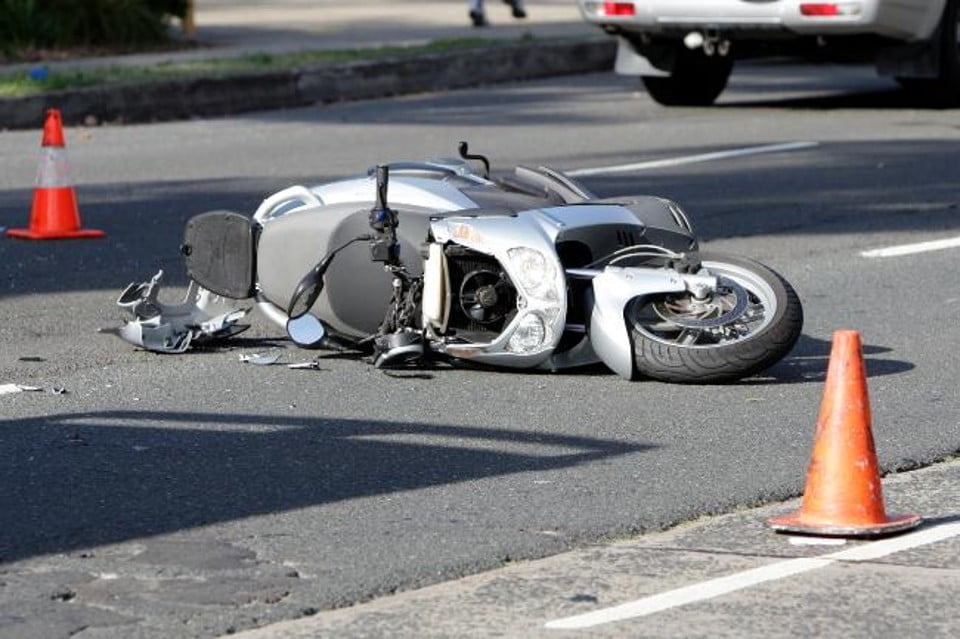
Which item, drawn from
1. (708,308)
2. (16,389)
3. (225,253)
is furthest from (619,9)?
(16,389)

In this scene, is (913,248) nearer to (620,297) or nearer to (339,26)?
(620,297)

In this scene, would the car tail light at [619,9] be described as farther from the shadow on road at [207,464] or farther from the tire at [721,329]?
the shadow on road at [207,464]

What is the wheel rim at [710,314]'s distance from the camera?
7234 mm

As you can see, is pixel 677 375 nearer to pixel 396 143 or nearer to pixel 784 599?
pixel 784 599

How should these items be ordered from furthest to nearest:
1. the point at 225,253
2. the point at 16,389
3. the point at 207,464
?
the point at 225,253, the point at 16,389, the point at 207,464

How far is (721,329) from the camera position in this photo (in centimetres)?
727

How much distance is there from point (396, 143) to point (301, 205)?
20.0ft

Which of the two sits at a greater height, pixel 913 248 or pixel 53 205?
pixel 53 205

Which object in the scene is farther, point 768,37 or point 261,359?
point 768,37

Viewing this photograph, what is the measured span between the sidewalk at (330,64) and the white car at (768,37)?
236 centimetres

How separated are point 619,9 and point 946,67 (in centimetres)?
237

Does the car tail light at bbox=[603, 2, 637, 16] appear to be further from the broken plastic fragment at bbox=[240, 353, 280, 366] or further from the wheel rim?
the wheel rim

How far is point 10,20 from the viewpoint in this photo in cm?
1852

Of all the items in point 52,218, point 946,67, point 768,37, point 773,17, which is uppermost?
point 773,17
